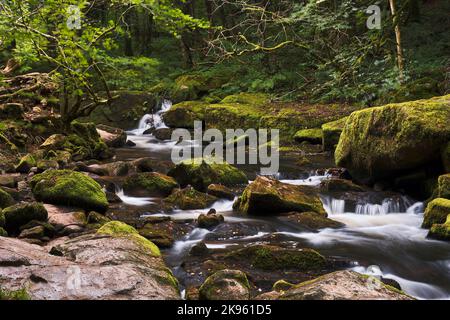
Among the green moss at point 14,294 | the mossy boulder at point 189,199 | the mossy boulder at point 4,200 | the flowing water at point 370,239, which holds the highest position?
the green moss at point 14,294

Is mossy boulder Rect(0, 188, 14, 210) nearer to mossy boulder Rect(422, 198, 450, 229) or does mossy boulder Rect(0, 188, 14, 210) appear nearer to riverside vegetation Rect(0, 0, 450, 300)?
Answer: riverside vegetation Rect(0, 0, 450, 300)

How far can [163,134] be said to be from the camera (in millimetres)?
17516

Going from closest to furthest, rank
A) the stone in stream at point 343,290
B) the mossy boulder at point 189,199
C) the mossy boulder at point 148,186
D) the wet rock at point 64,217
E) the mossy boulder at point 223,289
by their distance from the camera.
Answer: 1. the stone in stream at point 343,290
2. the mossy boulder at point 223,289
3. the wet rock at point 64,217
4. the mossy boulder at point 189,199
5. the mossy boulder at point 148,186

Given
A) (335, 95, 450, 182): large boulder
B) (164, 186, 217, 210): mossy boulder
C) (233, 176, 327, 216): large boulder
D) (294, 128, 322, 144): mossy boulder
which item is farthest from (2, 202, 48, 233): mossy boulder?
(294, 128, 322, 144): mossy boulder

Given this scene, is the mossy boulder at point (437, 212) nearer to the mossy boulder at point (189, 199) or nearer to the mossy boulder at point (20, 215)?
the mossy boulder at point (189, 199)

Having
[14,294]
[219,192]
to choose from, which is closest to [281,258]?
[14,294]

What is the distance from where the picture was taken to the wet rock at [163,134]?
1741 cm

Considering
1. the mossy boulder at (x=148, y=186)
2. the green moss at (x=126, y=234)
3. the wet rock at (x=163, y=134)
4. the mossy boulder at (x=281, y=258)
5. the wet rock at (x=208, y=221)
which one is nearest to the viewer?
the green moss at (x=126, y=234)

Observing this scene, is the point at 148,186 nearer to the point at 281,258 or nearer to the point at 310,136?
the point at 281,258

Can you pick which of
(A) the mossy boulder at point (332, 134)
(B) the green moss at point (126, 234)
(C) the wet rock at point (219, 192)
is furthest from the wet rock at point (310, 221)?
(A) the mossy boulder at point (332, 134)

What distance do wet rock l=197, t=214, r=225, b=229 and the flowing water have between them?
121 mm

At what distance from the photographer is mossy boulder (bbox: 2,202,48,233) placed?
618cm

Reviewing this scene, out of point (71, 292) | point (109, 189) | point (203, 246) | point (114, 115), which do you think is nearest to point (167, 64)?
point (114, 115)

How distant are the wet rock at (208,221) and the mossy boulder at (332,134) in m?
6.55
